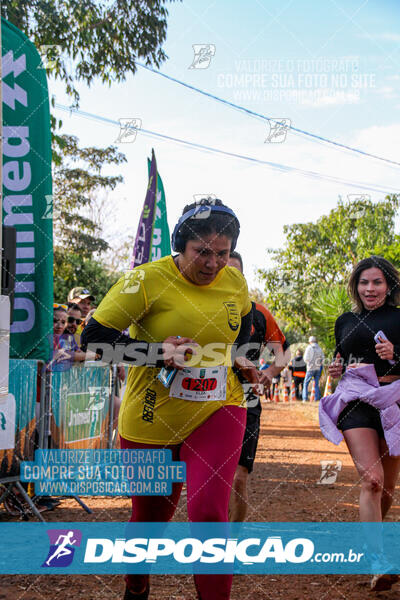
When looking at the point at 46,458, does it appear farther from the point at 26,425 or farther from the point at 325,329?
the point at 325,329

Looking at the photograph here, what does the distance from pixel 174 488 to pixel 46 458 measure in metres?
2.84

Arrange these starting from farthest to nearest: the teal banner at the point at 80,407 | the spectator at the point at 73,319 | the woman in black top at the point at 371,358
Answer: the spectator at the point at 73,319 → the teal banner at the point at 80,407 → the woman in black top at the point at 371,358

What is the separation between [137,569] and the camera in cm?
281

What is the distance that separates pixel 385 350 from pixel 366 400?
0.33 metres

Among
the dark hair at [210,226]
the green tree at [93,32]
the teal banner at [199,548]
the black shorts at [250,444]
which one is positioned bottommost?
the teal banner at [199,548]

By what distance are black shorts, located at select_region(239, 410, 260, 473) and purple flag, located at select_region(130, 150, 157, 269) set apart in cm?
435

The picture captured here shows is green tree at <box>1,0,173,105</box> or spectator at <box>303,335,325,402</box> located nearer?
green tree at <box>1,0,173,105</box>

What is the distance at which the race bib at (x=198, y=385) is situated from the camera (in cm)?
280

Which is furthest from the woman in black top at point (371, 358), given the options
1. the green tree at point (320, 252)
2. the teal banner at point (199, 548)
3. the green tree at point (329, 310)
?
the green tree at point (320, 252)

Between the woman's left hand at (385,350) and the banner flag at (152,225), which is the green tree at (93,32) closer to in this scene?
the banner flag at (152,225)

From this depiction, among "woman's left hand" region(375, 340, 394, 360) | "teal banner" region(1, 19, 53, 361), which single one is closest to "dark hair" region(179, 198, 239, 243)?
"woman's left hand" region(375, 340, 394, 360)

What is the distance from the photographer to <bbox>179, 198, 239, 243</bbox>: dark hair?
2803 millimetres

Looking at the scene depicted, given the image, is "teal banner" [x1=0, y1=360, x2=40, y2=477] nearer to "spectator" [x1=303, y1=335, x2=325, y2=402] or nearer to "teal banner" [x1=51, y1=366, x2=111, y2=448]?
"teal banner" [x1=51, y1=366, x2=111, y2=448]

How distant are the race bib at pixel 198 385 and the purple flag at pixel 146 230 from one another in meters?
5.47
